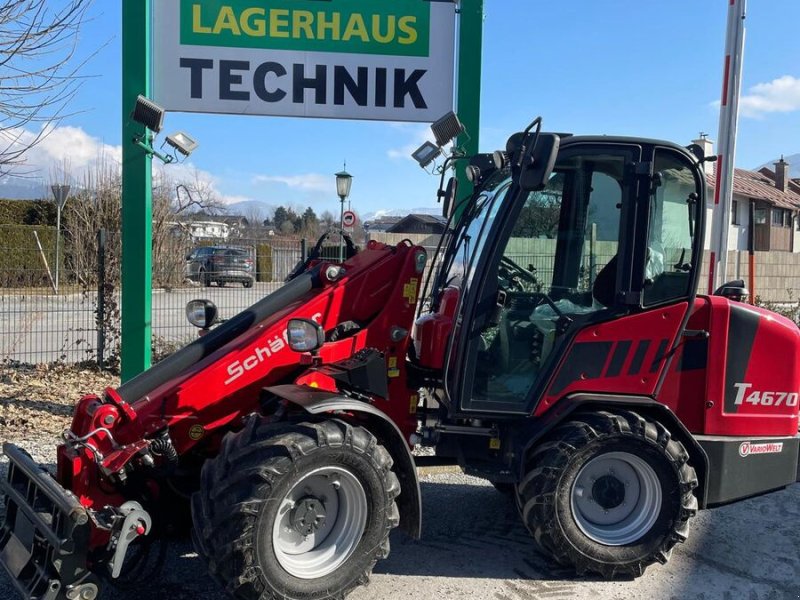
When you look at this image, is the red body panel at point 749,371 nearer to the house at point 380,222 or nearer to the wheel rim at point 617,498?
the wheel rim at point 617,498

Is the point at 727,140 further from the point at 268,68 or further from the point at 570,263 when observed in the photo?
the point at 268,68

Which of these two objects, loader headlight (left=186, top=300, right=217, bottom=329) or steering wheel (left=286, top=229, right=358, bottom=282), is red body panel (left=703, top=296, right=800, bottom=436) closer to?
steering wheel (left=286, top=229, right=358, bottom=282)

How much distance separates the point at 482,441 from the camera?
4.30 m

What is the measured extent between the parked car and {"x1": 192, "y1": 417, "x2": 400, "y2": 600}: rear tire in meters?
7.93

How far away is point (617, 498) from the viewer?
416cm

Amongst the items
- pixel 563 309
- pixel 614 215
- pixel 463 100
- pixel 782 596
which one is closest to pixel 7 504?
pixel 563 309

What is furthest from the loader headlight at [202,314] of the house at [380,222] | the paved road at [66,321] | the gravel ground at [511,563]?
the paved road at [66,321]

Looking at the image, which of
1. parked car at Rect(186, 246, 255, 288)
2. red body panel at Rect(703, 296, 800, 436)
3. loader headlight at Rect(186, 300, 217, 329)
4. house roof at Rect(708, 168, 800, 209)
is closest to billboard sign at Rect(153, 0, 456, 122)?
loader headlight at Rect(186, 300, 217, 329)

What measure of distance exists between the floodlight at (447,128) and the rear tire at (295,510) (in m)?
4.61

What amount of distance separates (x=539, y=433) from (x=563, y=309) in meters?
0.72

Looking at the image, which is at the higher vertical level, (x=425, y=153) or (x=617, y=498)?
(x=425, y=153)

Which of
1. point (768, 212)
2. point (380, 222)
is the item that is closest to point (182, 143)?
point (380, 222)

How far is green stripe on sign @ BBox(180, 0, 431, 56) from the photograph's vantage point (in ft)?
24.0

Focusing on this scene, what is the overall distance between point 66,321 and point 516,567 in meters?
8.72
